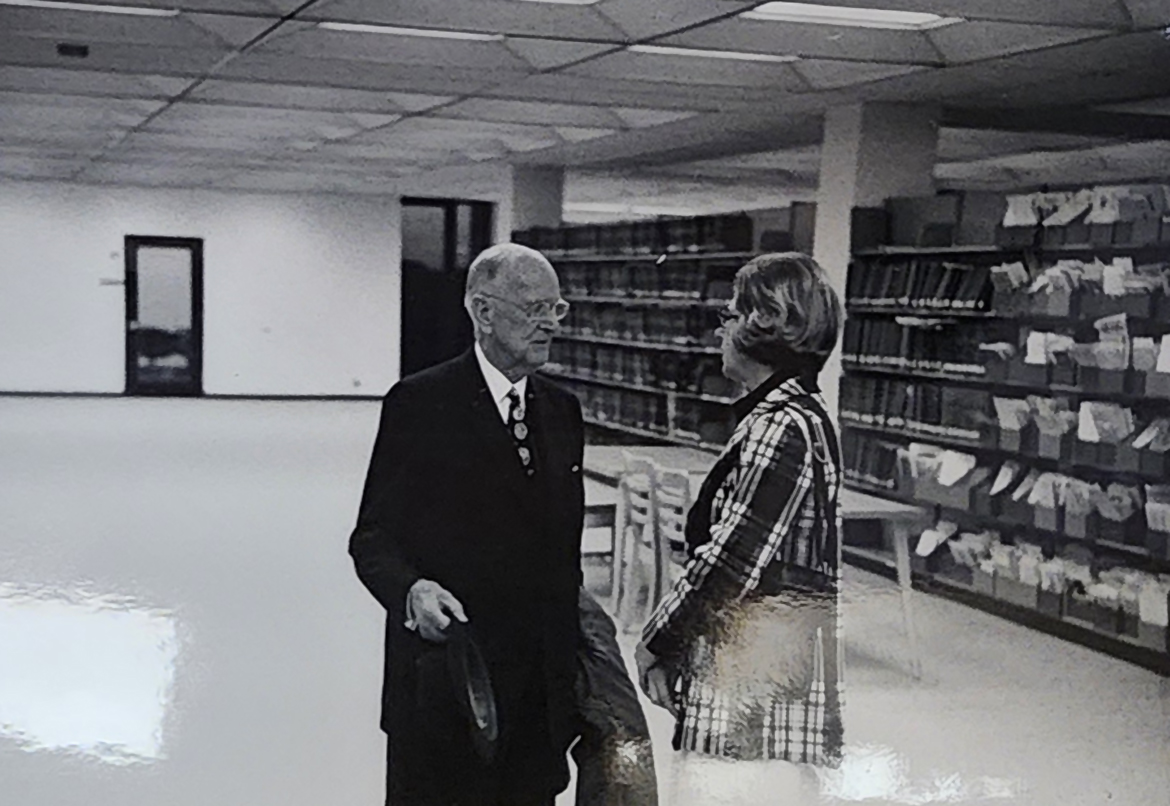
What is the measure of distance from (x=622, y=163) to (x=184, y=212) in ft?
2.98

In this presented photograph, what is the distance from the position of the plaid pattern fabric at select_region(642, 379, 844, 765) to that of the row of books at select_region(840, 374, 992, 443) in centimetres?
19

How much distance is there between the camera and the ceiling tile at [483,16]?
271cm

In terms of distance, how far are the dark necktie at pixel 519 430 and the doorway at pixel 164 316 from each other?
24.8 inches

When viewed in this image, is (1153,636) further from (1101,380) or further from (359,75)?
(359,75)

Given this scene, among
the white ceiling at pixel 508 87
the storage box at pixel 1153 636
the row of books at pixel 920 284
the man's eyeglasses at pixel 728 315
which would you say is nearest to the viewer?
the white ceiling at pixel 508 87

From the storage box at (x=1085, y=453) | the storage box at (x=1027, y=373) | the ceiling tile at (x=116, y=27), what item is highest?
the ceiling tile at (x=116, y=27)

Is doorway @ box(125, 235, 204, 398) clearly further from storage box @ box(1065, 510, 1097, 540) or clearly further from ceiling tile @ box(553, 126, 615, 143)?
storage box @ box(1065, 510, 1097, 540)

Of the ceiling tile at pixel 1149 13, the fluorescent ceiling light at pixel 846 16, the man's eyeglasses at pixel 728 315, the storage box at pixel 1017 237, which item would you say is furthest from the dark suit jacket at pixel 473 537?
the ceiling tile at pixel 1149 13

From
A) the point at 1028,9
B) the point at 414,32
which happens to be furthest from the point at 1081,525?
the point at 414,32

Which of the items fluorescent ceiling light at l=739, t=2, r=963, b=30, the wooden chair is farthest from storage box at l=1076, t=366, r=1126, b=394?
the wooden chair

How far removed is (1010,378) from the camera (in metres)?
3.69

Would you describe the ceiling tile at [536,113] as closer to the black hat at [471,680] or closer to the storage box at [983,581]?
the black hat at [471,680]

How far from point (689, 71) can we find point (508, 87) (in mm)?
424

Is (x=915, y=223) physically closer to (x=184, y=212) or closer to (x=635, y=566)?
(x=635, y=566)
